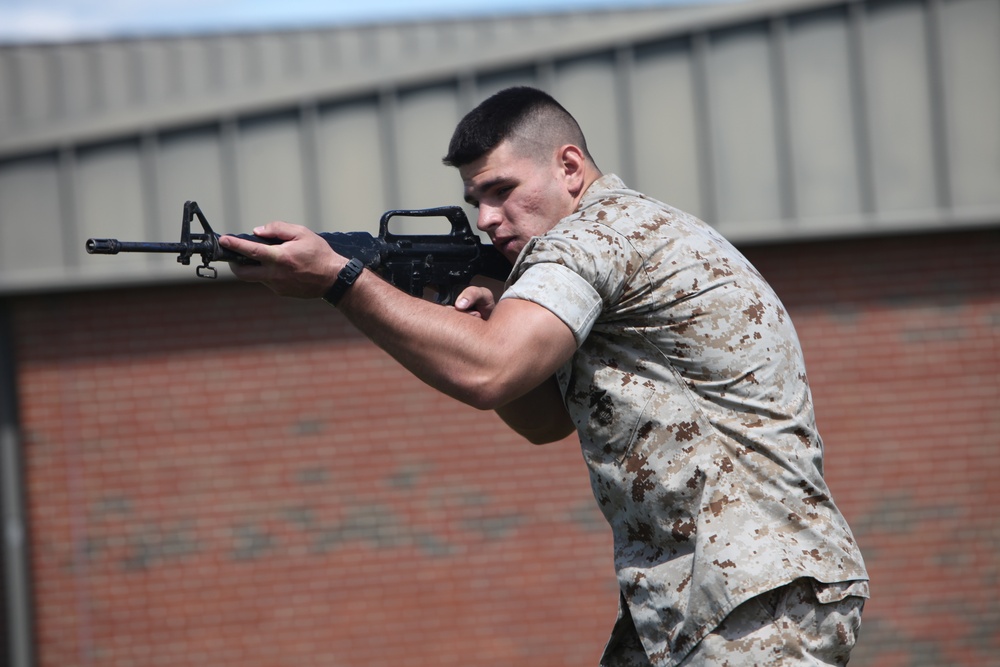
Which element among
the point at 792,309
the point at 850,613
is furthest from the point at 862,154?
the point at 850,613

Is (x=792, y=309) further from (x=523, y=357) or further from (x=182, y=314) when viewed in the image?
(x=523, y=357)

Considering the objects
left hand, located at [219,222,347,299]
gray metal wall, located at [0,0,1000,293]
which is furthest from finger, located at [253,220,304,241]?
gray metal wall, located at [0,0,1000,293]

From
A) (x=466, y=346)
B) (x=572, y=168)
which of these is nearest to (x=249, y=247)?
(x=466, y=346)

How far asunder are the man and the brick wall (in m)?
5.28

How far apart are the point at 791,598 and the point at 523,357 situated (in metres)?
0.81

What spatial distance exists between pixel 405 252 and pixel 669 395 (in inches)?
33.3

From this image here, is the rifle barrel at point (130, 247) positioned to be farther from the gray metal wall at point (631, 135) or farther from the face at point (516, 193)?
the gray metal wall at point (631, 135)

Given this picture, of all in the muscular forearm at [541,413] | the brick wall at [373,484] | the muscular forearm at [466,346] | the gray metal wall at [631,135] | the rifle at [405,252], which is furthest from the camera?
the brick wall at [373,484]

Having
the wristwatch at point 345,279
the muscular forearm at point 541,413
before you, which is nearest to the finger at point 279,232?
the wristwatch at point 345,279

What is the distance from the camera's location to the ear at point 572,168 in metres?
2.86

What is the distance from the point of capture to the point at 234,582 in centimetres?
784

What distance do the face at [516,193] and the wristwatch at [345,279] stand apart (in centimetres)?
47

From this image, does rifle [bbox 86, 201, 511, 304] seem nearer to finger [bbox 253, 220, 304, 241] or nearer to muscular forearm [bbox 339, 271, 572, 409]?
finger [bbox 253, 220, 304, 241]

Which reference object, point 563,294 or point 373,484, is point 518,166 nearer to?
point 563,294
